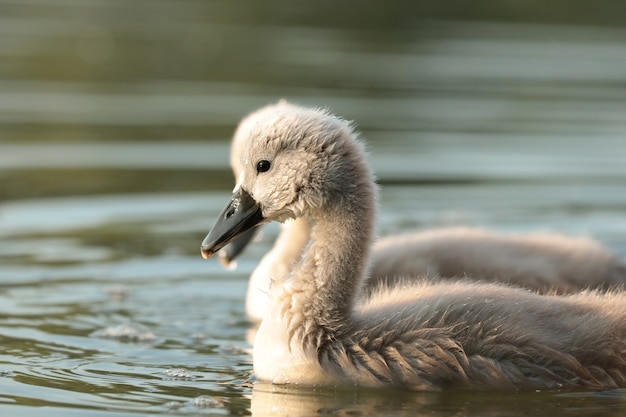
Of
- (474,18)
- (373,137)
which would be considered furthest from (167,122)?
(474,18)

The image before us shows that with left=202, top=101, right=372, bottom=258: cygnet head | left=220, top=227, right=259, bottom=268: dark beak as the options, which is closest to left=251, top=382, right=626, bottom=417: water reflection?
left=202, top=101, right=372, bottom=258: cygnet head

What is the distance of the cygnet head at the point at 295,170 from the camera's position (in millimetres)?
7027

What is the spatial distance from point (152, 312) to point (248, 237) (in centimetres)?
102

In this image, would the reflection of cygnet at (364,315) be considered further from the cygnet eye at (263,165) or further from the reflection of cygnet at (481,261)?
the reflection of cygnet at (481,261)

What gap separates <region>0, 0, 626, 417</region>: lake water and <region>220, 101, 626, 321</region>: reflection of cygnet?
1.75ft

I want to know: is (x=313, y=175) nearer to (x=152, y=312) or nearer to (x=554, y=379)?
(x=554, y=379)

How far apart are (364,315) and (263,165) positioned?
96 centimetres

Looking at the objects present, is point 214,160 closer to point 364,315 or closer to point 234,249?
point 234,249

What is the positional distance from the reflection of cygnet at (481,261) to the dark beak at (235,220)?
4.18 feet

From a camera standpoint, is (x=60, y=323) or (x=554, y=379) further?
(x=60, y=323)

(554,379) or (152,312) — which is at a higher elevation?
(152,312)

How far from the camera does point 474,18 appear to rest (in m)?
31.1

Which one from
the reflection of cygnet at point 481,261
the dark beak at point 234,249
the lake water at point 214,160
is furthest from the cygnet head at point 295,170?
the dark beak at point 234,249

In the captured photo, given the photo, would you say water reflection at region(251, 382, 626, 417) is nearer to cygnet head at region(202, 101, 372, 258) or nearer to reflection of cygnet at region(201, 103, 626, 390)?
reflection of cygnet at region(201, 103, 626, 390)
